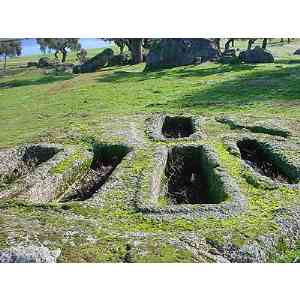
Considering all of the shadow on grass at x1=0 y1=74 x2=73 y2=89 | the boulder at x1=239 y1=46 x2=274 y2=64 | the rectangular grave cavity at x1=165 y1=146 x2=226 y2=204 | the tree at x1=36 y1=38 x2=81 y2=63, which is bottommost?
the shadow on grass at x1=0 y1=74 x2=73 y2=89

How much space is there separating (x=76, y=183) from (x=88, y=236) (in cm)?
677

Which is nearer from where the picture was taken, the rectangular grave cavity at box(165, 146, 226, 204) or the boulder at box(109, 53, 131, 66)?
the rectangular grave cavity at box(165, 146, 226, 204)

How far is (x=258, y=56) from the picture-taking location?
4734 centimetres

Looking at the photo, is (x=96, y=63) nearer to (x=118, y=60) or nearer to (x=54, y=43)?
(x=118, y=60)

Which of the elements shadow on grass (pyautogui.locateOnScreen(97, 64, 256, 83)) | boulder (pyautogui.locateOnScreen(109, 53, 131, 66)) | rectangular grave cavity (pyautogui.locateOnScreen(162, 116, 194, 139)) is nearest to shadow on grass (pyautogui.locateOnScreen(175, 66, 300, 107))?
rectangular grave cavity (pyautogui.locateOnScreen(162, 116, 194, 139))

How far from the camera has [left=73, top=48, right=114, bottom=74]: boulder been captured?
171 ft

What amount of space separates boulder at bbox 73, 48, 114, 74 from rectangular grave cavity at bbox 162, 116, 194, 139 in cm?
2694

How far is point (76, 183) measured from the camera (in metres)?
18.5

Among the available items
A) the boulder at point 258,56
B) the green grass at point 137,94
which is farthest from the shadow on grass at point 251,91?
the boulder at point 258,56

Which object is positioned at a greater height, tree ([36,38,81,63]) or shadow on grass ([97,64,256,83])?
tree ([36,38,81,63])

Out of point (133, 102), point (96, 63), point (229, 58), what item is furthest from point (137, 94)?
point (96, 63)

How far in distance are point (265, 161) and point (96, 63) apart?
1489 inches

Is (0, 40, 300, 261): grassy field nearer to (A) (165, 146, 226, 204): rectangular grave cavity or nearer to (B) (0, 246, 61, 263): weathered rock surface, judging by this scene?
(B) (0, 246, 61, 263): weathered rock surface
